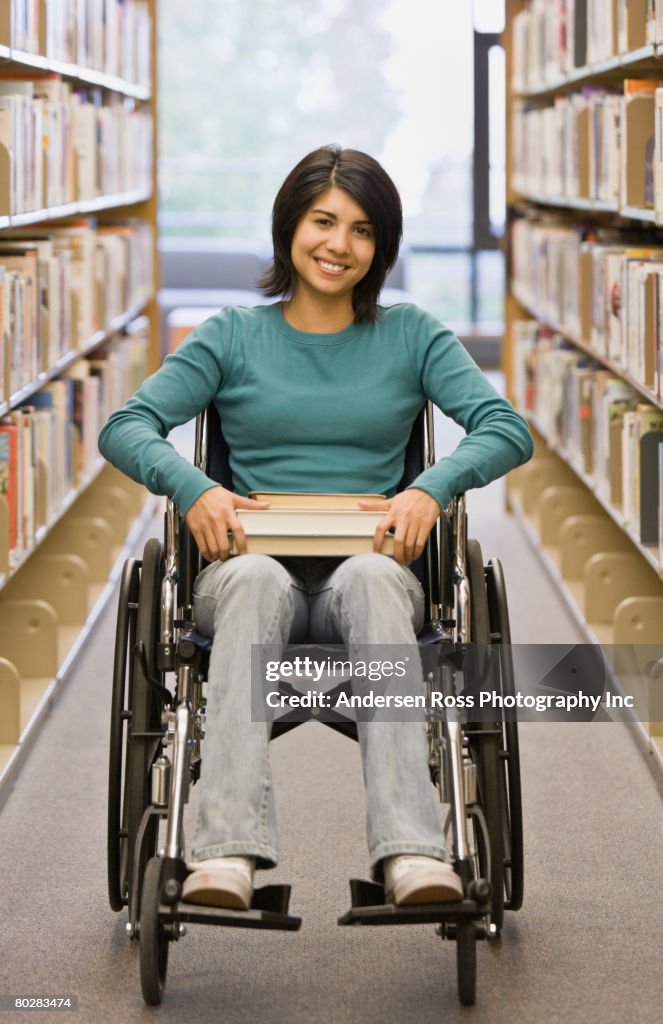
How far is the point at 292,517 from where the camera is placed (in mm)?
1958

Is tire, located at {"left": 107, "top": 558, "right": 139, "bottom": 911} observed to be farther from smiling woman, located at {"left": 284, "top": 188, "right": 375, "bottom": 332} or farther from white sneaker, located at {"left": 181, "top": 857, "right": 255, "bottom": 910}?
smiling woman, located at {"left": 284, "top": 188, "right": 375, "bottom": 332}

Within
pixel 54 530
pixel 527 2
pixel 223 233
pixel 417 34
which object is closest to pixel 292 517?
pixel 54 530

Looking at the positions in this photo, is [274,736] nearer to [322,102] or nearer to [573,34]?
[573,34]

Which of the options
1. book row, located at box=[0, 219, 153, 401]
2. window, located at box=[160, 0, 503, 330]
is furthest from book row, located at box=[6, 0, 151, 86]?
window, located at box=[160, 0, 503, 330]

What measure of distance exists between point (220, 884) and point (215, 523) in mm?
491

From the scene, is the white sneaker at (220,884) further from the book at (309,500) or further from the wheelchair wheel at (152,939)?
the book at (309,500)

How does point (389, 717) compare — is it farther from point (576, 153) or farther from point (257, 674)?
point (576, 153)

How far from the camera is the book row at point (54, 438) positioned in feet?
9.91

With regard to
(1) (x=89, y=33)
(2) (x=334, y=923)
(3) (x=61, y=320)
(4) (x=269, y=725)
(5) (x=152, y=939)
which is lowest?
(2) (x=334, y=923)

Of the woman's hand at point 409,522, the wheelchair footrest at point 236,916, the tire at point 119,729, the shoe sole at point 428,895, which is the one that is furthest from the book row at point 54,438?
the shoe sole at point 428,895

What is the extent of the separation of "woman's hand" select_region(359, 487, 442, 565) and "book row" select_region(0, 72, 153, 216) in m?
1.16

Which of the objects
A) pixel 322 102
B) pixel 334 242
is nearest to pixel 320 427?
pixel 334 242

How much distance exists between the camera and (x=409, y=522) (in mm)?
1958

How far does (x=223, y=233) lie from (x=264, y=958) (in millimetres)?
7242
